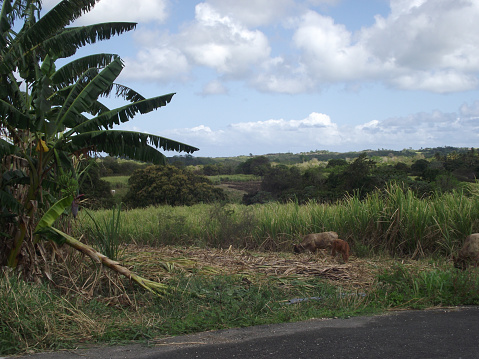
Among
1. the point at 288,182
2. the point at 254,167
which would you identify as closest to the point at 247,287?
the point at 288,182

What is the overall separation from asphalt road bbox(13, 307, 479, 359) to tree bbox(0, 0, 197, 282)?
2.65 metres

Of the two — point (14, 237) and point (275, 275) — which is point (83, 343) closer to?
point (14, 237)

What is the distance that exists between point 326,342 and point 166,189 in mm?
21110

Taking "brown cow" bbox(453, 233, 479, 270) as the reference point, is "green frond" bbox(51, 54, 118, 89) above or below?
above

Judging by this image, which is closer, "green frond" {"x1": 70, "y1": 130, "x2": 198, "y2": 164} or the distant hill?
"green frond" {"x1": 70, "y1": 130, "x2": 198, "y2": 164}

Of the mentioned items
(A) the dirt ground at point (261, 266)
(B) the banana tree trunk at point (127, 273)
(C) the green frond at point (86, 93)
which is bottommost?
(A) the dirt ground at point (261, 266)

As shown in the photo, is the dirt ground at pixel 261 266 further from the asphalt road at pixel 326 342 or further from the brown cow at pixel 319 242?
the asphalt road at pixel 326 342

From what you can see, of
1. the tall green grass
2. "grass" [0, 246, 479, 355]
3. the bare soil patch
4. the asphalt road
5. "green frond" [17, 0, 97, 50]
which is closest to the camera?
the asphalt road

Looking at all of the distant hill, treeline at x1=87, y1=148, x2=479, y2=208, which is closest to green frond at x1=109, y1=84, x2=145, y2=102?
treeline at x1=87, y1=148, x2=479, y2=208

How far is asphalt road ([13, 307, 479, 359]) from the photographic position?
4.02 metres

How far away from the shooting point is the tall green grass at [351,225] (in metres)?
9.68

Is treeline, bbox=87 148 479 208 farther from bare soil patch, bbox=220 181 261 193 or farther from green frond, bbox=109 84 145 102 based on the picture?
green frond, bbox=109 84 145 102

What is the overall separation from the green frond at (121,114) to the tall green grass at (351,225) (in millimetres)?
1838

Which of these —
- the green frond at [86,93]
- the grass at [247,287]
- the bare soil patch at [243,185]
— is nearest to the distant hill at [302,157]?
the bare soil patch at [243,185]
